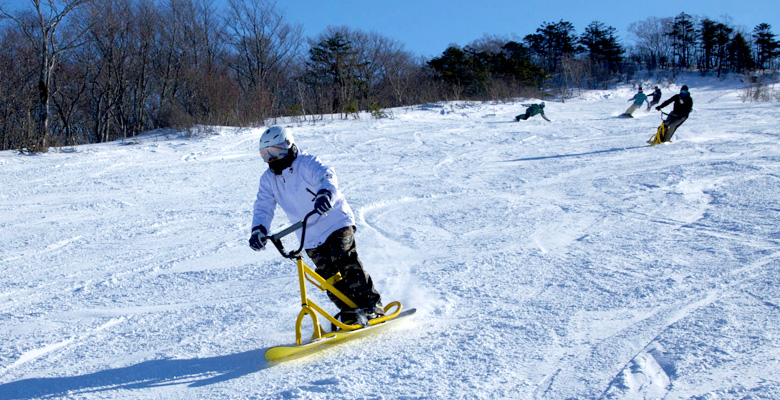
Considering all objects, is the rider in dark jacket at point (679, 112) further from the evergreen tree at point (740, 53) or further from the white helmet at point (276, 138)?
the evergreen tree at point (740, 53)

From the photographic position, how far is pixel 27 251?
696 cm

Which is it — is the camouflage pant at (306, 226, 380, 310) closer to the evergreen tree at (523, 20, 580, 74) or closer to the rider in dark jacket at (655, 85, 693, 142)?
the rider in dark jacket at (655, 85, 693, 142)

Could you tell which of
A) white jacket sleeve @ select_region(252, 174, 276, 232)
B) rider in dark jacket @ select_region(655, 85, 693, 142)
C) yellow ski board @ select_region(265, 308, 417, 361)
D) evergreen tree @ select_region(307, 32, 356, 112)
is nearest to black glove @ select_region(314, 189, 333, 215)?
white jacket sleeve @ select_region(252, 174, 276, 232)

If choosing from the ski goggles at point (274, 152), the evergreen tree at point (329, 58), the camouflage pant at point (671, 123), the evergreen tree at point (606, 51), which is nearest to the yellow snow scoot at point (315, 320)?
the ski goggles at point (274, 152)

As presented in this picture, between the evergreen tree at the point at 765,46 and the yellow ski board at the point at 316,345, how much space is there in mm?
67842

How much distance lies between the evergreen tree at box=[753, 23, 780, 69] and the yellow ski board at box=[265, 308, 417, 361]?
6784 cm

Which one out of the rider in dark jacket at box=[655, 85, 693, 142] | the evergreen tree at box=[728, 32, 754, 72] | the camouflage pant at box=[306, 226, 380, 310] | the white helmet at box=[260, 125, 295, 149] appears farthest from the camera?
the evergreen tree at box=[728, 32, 754, 72]

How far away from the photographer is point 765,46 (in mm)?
57031

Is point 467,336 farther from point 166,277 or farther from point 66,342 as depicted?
point 166,277

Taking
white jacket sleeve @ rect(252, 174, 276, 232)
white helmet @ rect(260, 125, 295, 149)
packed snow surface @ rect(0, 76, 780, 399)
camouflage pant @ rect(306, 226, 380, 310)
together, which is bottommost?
packed snow surface @ rect(0, 76, 780, 399)

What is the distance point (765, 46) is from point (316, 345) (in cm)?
6874

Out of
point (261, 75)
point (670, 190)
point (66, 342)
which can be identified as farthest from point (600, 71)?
point (66, 342)

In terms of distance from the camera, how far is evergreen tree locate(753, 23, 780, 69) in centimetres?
5672

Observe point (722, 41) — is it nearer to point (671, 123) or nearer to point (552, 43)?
point (552, 43)
